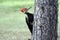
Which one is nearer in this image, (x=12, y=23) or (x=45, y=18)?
(x=45, y=18)

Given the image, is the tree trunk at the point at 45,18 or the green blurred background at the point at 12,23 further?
the green blurred background at the point at 12,23

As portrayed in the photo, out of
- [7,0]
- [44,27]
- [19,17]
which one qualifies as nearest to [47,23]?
[44,27]

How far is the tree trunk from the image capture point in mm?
5684

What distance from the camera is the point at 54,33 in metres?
5.89

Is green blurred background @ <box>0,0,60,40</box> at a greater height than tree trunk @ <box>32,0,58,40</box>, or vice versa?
tree trunk @ <box>32,0,58,40</box>

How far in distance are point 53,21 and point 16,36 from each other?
477 centimetres

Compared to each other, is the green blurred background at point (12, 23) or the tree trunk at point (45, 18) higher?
the tree trunk at point (45, 18)

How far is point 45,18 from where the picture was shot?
18.8 feet

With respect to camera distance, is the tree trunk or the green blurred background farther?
the green blurred background

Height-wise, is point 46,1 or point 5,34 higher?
point 46,1

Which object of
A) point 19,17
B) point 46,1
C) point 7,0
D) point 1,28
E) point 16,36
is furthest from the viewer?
point 7,0

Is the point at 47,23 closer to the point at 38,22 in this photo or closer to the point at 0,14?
the point at 38,22

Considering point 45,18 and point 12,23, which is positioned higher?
point 45,18

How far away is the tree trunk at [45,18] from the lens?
568 cm
